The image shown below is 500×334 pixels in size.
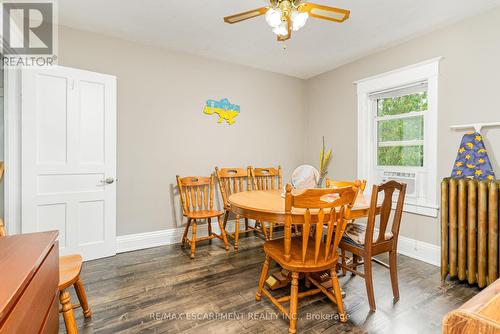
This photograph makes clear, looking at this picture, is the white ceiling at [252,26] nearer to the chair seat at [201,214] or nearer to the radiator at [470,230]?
the radiator at [470,230]

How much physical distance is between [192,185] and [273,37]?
6.72 feet

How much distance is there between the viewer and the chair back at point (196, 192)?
10.0 ft

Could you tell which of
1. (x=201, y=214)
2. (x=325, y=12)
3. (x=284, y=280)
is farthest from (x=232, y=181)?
(x=325, y=12)

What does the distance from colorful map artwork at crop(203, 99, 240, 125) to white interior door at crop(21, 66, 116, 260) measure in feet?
3.87

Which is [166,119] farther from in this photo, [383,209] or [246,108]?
[383,209]

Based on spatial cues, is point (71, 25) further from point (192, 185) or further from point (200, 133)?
point (192, 185)

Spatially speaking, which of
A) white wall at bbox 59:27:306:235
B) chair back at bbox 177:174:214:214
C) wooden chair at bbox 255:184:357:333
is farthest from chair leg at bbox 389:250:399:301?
white wall at bbox 59:27:306:235

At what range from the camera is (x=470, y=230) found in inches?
81.5

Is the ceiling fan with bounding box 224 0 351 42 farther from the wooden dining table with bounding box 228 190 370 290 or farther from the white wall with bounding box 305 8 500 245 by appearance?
the white wall with bounding box 305 8 500 245

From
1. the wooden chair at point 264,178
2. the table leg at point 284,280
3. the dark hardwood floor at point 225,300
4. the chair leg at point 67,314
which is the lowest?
the dark hardwood floor at point 225,300

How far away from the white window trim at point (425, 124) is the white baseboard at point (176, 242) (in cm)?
37

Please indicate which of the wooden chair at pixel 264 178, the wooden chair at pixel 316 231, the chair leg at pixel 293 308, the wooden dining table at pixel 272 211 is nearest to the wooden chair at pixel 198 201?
the wooden chair at pixel 264 178

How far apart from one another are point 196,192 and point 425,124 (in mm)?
2899

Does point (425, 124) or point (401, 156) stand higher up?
point (425, 124)
